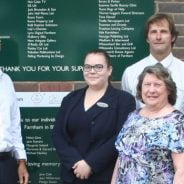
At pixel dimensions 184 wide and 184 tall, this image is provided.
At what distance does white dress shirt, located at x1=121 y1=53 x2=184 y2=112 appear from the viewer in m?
3.97

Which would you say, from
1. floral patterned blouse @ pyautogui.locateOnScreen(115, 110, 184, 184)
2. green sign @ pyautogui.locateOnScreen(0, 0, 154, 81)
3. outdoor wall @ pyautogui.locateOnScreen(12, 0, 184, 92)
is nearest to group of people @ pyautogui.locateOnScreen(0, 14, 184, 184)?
floral patterned blouse @ pyautogui.locateOnScreen(115, 110, 184, 184)

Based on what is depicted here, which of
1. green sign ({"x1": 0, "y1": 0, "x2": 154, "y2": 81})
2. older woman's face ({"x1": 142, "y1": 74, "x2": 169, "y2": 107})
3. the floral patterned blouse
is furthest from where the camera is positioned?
green sign ({"x1": 0, "y1": 0, "x2": 154, "y2": 81})

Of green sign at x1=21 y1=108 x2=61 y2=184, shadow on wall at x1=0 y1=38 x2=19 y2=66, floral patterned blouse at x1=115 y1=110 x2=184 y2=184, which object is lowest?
green sign at x1=21 y1=108 x2=61 y2=184

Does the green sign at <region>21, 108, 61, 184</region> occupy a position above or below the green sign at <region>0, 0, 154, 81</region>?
below

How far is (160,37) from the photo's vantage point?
12.9 feet

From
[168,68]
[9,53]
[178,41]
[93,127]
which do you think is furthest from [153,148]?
[9,53]

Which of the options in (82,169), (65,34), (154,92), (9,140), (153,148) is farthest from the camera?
(65,34)

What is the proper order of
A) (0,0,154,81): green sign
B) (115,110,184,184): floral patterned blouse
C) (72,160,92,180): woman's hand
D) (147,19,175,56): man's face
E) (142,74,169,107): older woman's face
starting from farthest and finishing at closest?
(0,0,154,81): green sign → (147,19,175,56): man's face → (72,160,92,180): woman's hand → (142,74,169,107): older woman's face → (115,110,184,184): floral patterned blouse

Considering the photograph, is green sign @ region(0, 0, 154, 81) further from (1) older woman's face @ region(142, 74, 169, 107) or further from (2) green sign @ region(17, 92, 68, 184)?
(1) older woman's face @ region(142, 74, 169, 107)

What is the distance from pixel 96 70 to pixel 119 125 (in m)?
0.43

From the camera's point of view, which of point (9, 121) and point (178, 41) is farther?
point (178, 41)

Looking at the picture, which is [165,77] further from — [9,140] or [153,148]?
[9,140]

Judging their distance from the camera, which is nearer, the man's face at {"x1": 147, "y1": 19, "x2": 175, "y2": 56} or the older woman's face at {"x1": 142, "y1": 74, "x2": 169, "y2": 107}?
the older woman's face at {"x1": 142, "y1": 74, "x2": 169, "y2": 107}

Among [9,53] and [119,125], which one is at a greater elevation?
[9,53]
